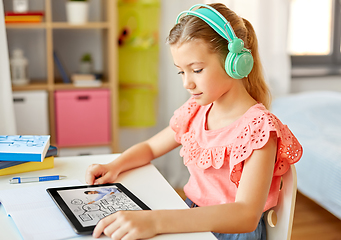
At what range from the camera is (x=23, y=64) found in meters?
2.30

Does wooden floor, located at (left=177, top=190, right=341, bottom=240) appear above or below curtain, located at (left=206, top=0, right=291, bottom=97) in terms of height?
below

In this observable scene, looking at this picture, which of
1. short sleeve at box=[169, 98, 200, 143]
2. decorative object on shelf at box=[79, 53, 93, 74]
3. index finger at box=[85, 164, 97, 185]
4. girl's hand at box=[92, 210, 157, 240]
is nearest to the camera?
girl's hand at box=[92, 210, 157, 240]

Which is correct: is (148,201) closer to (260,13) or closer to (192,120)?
(192,120)

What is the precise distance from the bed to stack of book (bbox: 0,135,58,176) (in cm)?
145

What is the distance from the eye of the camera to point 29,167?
3.53 feet

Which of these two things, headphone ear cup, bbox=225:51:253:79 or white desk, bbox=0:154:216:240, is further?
headphone ear cup, bbox=225:51:253:79

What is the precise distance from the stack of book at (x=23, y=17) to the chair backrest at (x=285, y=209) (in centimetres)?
180

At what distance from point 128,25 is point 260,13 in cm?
93

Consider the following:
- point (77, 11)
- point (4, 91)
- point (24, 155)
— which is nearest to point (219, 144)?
point (24, 155)

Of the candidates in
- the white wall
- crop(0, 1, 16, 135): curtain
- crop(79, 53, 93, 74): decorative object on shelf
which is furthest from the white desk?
the white wall

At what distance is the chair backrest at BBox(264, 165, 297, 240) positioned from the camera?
0.90m

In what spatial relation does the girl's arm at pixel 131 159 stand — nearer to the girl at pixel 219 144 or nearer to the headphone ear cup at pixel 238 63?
the girl at pixel 219 144

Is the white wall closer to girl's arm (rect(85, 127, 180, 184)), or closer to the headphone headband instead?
girl's arm (rect(85, 127, 180, 184))

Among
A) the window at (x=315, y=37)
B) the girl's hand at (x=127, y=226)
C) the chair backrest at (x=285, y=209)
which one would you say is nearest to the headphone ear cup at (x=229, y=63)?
the chair backrest at (x=285, y=209)
